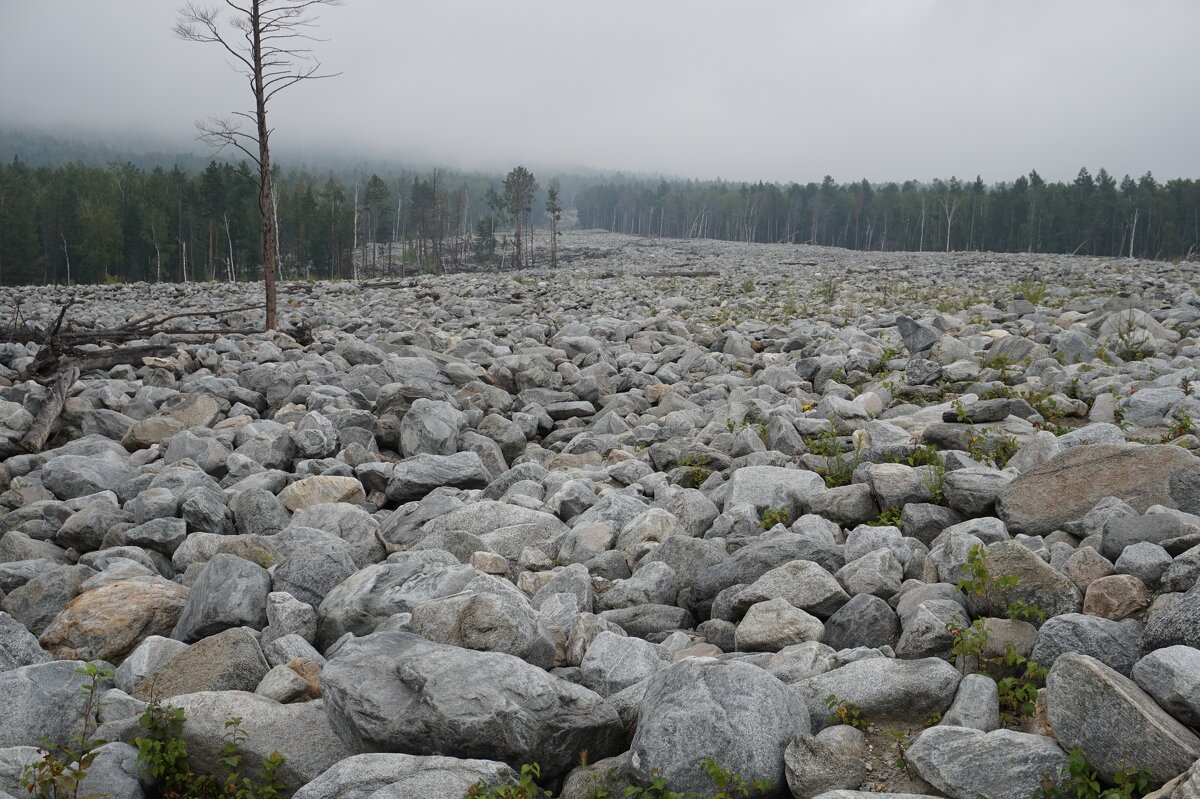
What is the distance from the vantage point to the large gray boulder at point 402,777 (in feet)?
8.89

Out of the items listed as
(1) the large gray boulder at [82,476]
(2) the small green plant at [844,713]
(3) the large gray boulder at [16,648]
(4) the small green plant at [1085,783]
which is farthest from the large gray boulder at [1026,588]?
(1) the large gray boulder at [82,476]

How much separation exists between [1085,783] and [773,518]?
3.18 m

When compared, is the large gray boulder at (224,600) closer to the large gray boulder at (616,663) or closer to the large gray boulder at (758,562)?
the large gray boulder at (616,663)

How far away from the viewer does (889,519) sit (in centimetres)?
528

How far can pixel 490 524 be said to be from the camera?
6047 millimetres

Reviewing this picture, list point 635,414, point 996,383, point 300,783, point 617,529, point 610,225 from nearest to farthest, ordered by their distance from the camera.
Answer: point 300,783 < point 617,529 < point 996,383 < point 635,414 < point 610,225

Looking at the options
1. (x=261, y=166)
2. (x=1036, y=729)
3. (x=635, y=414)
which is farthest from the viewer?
(x=261, y=166)

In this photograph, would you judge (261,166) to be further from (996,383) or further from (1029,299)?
(1029,299)

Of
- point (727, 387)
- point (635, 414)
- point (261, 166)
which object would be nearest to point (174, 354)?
point (261, 166)

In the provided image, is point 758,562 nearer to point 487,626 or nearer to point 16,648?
point 487,626

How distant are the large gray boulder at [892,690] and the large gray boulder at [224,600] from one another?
3.08m

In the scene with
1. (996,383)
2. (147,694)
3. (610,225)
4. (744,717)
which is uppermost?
(610,225)

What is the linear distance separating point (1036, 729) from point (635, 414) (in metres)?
7.70

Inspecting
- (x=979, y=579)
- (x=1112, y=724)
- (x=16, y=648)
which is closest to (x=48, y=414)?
(x=16, y=648)
